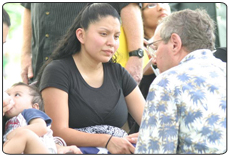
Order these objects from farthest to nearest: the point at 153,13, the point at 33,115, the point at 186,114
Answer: the point at 153,13 → the point at 33,115 → the point at 186,114

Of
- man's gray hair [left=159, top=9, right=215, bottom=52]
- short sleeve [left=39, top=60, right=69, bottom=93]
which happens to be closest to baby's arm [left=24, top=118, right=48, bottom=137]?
short sleeve [left=39, top=60, right=69, bottom=93]

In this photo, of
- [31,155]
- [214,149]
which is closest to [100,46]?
[31,155]

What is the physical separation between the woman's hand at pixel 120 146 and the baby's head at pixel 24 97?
0.60m

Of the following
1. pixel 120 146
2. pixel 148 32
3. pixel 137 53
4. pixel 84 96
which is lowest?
pixel 120 146

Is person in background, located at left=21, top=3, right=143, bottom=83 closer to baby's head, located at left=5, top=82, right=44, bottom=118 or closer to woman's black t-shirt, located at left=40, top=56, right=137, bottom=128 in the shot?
woman's black t-shirt, located at left=40, top=56, right=137, bottom=128

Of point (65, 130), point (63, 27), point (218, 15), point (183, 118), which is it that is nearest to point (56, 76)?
point (65, 130)

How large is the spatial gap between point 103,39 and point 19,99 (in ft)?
2.58

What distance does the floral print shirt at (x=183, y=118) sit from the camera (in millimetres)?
2473

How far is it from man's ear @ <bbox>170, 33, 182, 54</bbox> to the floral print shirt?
1.17ft

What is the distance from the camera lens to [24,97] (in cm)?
327

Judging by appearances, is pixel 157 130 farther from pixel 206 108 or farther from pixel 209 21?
pixel 209 21

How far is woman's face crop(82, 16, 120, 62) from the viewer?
3.47m

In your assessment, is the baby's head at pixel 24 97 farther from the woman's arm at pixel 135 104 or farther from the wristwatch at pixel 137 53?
the wristwatch at pixel 137 53

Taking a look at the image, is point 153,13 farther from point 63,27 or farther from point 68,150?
point 68,150
